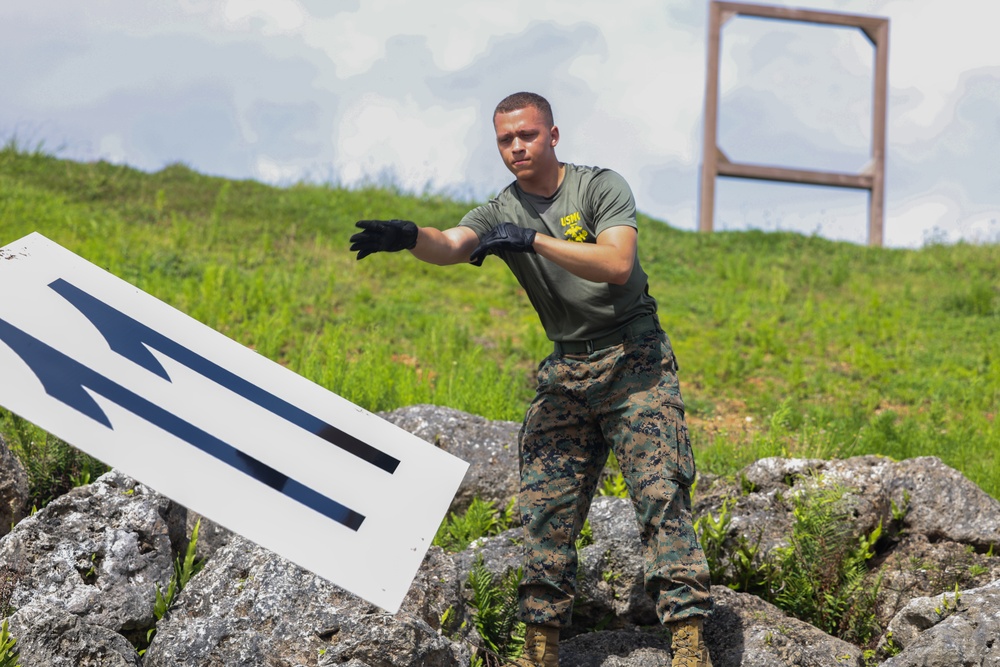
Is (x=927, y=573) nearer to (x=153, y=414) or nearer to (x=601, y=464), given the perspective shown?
(x=601, y=464)

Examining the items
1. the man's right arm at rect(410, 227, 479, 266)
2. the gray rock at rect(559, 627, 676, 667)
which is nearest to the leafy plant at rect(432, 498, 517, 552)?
the gray rock at rect(559, 627, 676, 667)

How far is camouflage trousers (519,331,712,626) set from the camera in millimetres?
3307

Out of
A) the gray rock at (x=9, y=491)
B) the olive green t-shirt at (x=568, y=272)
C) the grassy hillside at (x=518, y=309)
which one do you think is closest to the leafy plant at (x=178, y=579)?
the gray rock at (x=9, y=491)

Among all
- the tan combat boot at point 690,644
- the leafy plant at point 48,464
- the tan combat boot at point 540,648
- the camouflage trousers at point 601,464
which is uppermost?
the camouflage trousers at point 601,464

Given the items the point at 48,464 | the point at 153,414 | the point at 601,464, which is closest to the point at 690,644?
the point at 601,464

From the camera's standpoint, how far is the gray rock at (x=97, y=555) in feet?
11.6

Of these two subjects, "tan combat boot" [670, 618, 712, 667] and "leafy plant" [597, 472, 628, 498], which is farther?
"leafy plant" [597, 472, 628, 498]

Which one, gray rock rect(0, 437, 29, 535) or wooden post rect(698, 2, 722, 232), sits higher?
wooden post rect(698, 2, 722, 232)

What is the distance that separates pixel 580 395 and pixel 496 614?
3.29 ft

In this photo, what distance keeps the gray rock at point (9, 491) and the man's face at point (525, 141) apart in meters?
2.54

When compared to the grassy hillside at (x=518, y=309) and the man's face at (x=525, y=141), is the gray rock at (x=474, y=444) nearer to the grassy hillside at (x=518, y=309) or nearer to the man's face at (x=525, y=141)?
the grassy hillside at (x=518, y=309)

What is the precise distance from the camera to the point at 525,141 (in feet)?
11.1

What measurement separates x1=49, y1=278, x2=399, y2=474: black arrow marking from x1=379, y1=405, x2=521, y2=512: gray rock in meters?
2.28

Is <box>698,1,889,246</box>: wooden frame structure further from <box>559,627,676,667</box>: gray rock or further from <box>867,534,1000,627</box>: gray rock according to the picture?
<box>559,627,676,667</box>: gray rock
